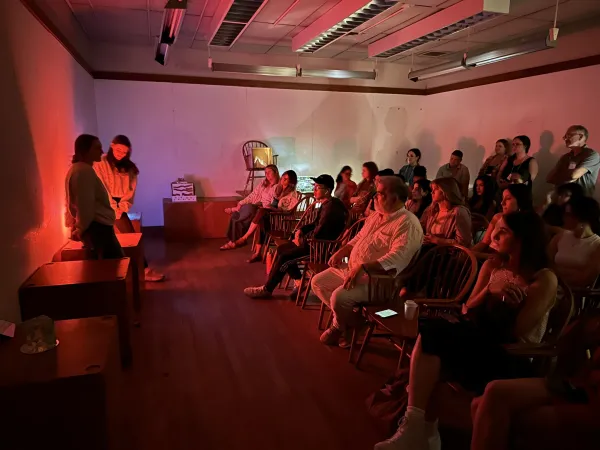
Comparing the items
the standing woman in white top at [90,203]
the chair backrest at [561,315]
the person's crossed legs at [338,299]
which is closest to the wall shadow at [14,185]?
the standing woman in white top at [90,203]

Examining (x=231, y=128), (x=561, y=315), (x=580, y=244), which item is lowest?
(x=561, y=315)

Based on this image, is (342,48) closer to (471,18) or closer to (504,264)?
(471,18)

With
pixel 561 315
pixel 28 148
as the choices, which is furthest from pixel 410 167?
pixel 28 148

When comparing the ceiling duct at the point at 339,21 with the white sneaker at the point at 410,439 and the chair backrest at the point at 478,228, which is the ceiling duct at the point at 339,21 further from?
the white sneaker at the point at 410,439

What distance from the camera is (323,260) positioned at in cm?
359

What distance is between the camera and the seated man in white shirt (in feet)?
8.72

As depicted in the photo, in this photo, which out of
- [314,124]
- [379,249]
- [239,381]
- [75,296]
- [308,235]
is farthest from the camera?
Result: [314,124]

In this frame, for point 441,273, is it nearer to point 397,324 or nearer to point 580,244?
point 397,324

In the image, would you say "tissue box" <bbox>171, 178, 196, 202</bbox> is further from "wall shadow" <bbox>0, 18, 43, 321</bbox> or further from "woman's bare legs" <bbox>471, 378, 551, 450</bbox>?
"woman's bare legs" <bbox>471, 378, 551, 450</bbox>

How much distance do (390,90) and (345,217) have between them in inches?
197

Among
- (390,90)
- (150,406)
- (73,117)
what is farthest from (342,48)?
(150,406)

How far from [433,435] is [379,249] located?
4.01 feet

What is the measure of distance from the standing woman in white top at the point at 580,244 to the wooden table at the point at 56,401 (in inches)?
101

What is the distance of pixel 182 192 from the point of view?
250 inches
